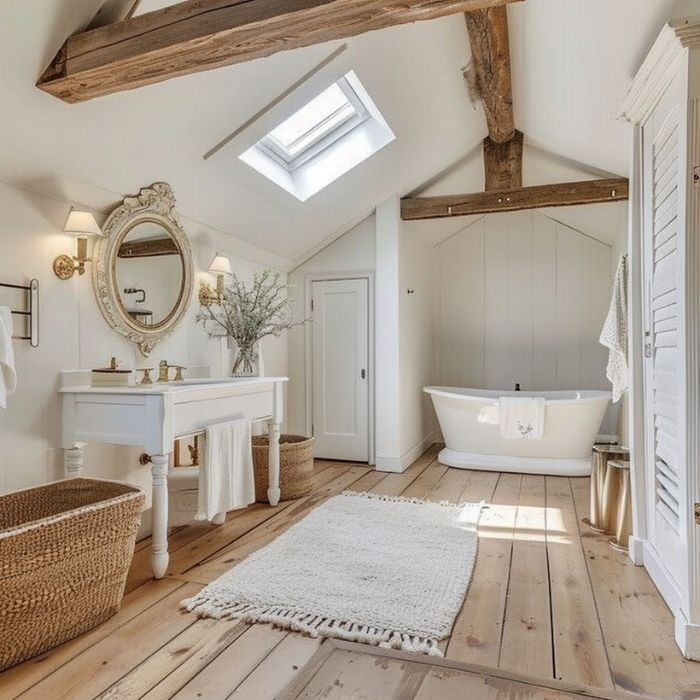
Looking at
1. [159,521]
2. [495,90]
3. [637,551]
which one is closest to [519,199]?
[495,90]

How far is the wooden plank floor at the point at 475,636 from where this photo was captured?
5.43 ft

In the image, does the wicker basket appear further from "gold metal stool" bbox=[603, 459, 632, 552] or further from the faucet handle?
"gold metal stool" bbox=[603, 459, 632, 552]

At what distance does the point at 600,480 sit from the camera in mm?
3012

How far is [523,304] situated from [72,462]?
15.3ft

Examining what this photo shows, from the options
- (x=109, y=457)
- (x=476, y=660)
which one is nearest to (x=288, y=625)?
(x=476, y=660)

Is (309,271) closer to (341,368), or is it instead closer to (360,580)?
(341,368)

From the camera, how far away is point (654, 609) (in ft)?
6.98

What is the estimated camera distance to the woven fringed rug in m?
1.98

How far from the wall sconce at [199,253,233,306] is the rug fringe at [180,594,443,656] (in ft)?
6.47

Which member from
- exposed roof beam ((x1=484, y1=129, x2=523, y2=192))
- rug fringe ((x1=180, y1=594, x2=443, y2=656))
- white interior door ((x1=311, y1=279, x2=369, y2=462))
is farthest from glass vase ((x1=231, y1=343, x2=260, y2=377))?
exposed roof beam ((x1=484, y1=129, x2=523, y2=192))

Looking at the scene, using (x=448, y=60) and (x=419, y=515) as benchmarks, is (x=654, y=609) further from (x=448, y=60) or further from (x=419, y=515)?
(x=448, y=60)

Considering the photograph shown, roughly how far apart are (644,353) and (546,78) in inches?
73.0

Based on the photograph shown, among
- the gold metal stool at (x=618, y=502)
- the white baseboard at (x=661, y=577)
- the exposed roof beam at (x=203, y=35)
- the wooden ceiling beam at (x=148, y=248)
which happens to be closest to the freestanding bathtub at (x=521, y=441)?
the gold metal stool at (x=618, y=502)

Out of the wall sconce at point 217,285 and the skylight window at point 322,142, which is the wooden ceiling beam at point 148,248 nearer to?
the wall sconce at point 217,285
